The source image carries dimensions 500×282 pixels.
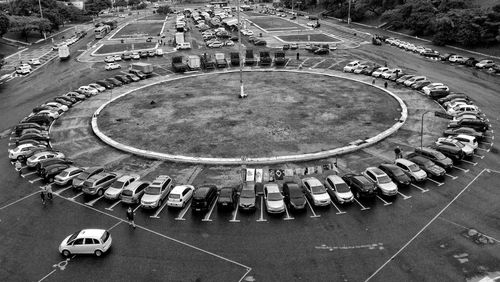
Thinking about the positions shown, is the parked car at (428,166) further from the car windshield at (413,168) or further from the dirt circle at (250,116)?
the dirt circle at (250,116)

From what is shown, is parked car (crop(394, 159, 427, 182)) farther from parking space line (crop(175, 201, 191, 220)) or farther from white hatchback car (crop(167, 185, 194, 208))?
parking space line (crop(175, 201, 191, 220))

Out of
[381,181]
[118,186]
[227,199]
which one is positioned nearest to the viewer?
[227,199]

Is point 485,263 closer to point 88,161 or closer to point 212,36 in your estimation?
point 88,161

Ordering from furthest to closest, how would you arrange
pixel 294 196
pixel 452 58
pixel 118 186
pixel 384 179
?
pixel 452 58
pixel 118 186
pixel 384 179
pixel 294 196

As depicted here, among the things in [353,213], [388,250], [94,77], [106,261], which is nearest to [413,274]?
[388,250]

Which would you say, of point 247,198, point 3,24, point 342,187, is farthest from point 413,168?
point 3,24

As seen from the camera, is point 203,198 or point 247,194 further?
point 247,194

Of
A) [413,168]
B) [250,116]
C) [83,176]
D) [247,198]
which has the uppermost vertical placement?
[250,116]

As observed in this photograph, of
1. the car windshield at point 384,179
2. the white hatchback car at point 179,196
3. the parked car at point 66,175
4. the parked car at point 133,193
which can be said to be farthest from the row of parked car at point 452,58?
the parked car at point 66,175

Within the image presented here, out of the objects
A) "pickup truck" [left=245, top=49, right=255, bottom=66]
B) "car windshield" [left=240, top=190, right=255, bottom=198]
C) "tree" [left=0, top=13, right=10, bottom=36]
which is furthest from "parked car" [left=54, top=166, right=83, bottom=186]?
"tree" [left=0, top=13, right=10, bottom=36]

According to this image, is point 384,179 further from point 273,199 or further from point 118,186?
point 118,186
